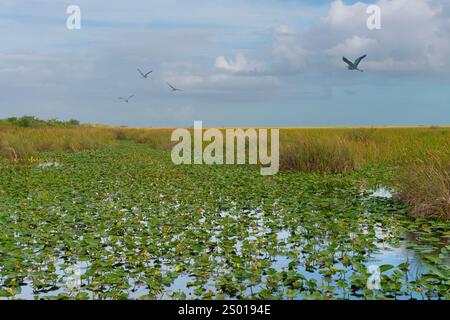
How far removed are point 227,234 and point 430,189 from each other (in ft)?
10.4

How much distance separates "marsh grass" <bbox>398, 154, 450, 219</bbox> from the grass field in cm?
2

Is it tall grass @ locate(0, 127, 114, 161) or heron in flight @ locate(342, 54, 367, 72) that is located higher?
heron in flight @ locate(342, 54, 367, 72)

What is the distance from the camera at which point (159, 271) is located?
189 inches

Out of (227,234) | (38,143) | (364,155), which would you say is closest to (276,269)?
(227,234)

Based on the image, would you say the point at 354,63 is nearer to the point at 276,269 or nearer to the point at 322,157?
the point at 322,157

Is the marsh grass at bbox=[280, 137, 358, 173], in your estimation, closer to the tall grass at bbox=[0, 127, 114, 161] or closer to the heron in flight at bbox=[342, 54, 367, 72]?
the heron in flight at bbox=[342, 54, 367, 72]

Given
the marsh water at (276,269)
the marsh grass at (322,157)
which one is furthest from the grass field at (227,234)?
the marsh grass at (322,157)

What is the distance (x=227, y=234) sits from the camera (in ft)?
21.0

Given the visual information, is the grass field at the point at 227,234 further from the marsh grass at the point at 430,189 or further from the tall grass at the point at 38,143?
the tall grass at the point at 38,143

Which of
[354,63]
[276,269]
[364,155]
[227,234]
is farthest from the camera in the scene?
[364,155]

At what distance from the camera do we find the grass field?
4480 mm

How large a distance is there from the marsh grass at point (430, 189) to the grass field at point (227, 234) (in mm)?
18

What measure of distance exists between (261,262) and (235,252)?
1.99 feet

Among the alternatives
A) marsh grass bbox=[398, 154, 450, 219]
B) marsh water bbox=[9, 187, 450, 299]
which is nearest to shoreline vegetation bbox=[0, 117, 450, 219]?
marsh grass bbox=[398, 154, 450, 219]
